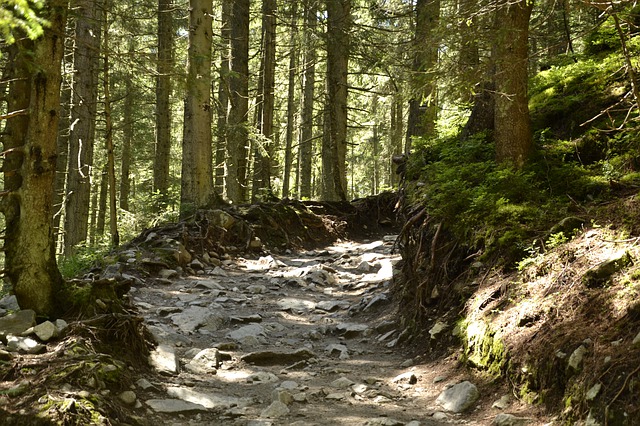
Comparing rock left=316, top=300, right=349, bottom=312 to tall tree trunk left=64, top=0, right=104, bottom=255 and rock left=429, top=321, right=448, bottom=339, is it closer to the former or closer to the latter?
rock left=429, top=321, right=448, bottom=339

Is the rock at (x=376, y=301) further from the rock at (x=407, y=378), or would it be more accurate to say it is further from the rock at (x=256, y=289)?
the rock at (x=407, y=378)

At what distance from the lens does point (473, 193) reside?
6559mm

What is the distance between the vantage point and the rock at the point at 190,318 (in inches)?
279

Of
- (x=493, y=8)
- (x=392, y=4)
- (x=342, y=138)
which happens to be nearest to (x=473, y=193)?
(x=493, y=8)

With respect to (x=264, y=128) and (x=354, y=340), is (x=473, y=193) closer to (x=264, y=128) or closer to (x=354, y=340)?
(x=354, y=340)

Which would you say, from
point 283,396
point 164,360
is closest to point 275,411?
point 283,396

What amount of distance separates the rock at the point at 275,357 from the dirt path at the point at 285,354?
0.01 metres

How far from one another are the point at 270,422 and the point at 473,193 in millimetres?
3713

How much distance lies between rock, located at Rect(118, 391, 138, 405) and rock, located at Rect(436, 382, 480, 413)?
103 inches

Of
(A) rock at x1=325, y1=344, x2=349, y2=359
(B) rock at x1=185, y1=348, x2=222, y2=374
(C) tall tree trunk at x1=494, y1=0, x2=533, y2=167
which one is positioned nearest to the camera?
(B) rock at x1=185, y1=348, x2=222, y2=374

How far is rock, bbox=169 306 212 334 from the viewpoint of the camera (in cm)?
707

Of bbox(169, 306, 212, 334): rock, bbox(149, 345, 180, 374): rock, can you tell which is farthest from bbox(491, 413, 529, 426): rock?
bbox(169, 306, 212, 334): rock

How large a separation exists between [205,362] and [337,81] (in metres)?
11.5

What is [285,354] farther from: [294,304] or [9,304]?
[9,304]
